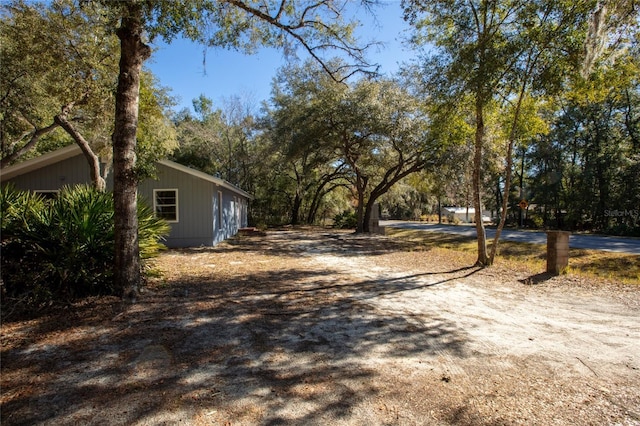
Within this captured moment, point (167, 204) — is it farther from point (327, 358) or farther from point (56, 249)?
point (327, 358)

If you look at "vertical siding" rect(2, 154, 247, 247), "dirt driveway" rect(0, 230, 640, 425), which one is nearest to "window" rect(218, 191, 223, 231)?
"vertical siding" rect(2, 154, 247, 247)

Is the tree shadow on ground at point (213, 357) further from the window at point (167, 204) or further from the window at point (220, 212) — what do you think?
the window at point (220, 212)

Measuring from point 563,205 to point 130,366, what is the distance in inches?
1241

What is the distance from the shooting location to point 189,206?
1218cm

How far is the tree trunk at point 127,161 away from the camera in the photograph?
5008 mm

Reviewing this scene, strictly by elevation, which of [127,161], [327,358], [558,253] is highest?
[127,161]

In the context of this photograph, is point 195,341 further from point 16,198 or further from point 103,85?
point 103,85

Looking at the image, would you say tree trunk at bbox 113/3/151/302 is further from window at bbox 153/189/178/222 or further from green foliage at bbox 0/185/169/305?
window at bbox 153/189/178/222

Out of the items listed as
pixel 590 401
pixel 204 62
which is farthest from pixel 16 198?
pixel 590 401

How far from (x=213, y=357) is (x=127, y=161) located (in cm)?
331

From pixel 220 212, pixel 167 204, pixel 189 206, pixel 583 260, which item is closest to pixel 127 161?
pixel 189 206

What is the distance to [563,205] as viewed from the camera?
27.0 metres

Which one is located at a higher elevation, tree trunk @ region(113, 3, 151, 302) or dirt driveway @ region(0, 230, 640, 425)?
tree trunk @ region(113, 3, 151, 302)

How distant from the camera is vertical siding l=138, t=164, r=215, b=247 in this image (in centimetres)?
1207
